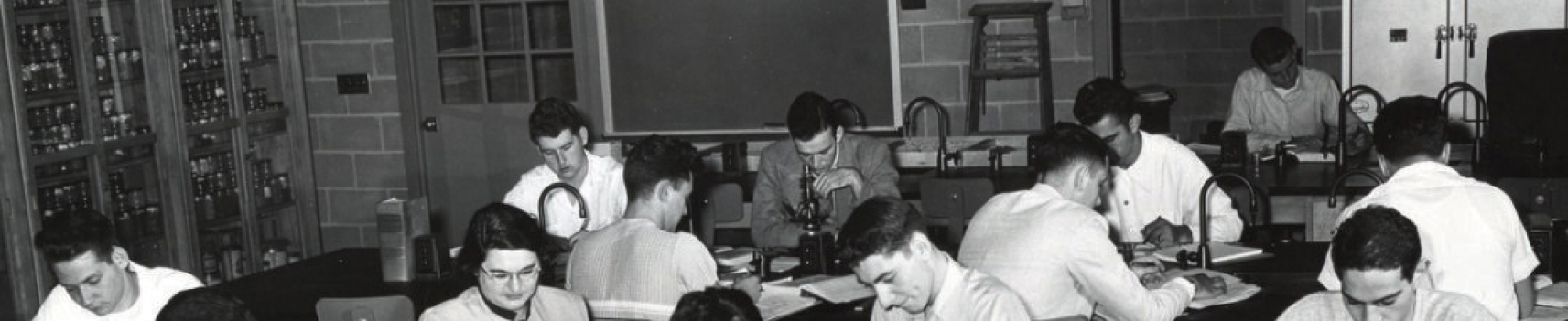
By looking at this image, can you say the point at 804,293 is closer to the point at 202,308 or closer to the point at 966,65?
the point at 202,308

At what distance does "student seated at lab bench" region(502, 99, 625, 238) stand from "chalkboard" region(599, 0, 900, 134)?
262 cm

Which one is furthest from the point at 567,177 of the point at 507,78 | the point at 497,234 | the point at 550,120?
the point at 507,78

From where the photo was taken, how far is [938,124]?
727cm

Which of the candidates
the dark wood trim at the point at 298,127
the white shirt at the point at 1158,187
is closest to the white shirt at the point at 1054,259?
the white shirt at the point at 1158,187

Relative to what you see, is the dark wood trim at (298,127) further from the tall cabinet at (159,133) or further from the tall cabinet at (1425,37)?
the tall cabinet at (1425,37)

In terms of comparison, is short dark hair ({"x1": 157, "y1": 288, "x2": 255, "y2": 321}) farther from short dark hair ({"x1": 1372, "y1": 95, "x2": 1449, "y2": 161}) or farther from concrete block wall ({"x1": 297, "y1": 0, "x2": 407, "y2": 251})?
concrete block wall ({"x1": 297, "y1": 0, "x2": 407, "y2": 251})

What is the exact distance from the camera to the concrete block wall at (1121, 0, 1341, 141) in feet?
29.7

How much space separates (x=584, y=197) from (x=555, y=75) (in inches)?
113

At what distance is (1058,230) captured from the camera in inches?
139

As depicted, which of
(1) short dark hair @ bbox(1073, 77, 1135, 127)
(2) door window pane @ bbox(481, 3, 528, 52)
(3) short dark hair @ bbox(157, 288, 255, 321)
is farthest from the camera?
(2) door window pane @ bbox(481, 3, 528, 52)

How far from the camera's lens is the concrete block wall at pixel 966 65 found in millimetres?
7543

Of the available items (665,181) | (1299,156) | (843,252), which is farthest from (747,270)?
(1299,156)

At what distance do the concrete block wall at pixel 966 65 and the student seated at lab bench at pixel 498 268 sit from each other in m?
4.20

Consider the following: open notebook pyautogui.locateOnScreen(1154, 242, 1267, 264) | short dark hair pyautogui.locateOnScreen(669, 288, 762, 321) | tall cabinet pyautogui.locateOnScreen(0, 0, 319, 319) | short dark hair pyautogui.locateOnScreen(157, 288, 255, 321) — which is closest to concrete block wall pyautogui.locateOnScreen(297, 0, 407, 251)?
tall cabinet pyautogui.locateOnScreen(0, 0, 319, 319)
